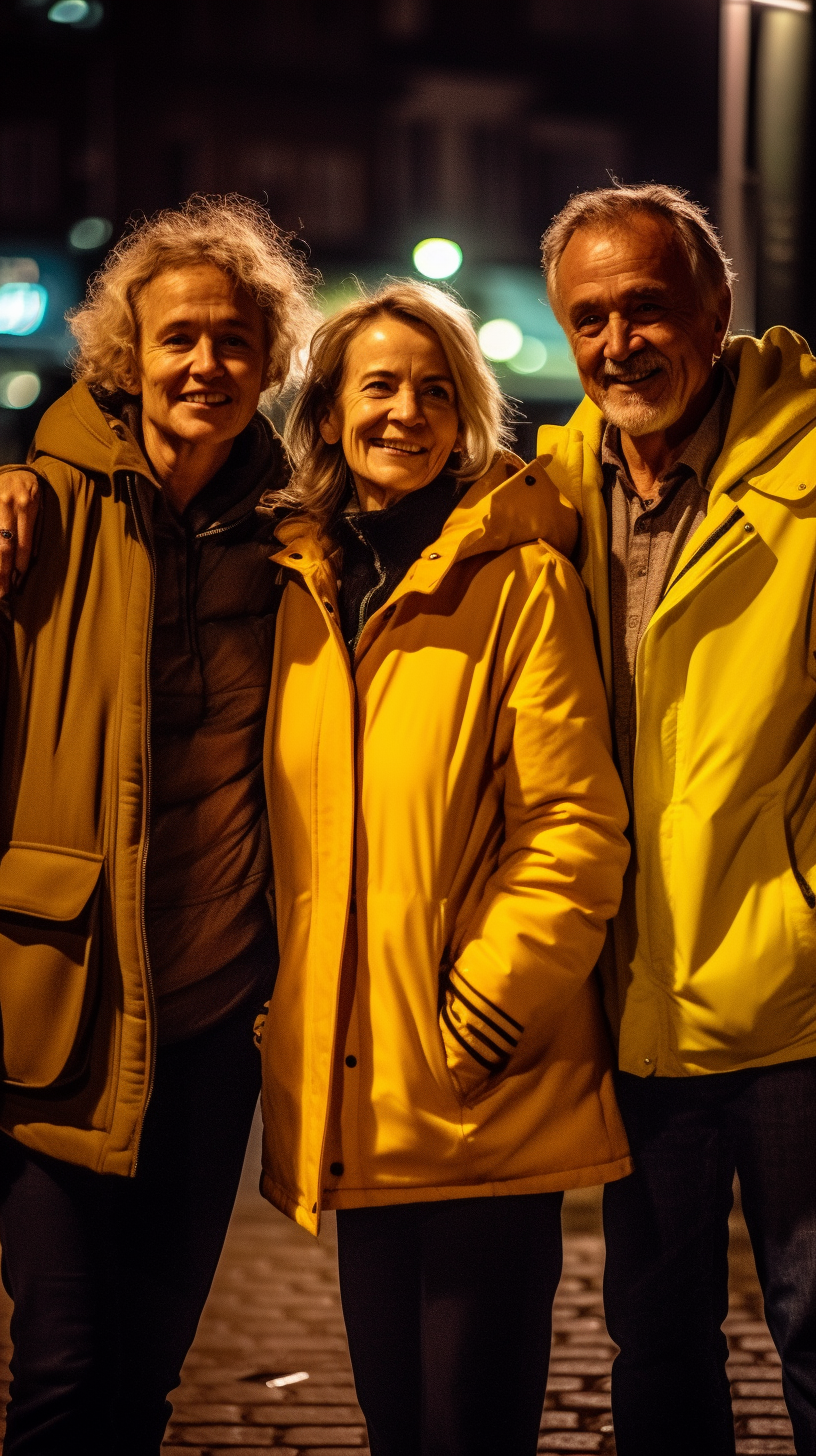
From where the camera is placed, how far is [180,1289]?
3.02m

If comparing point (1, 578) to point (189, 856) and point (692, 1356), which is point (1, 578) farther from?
point (692, 1356)

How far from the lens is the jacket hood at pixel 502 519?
9.34 ft

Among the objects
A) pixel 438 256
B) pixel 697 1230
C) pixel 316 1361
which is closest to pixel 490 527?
pixel 697 1230

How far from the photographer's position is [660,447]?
121 inches

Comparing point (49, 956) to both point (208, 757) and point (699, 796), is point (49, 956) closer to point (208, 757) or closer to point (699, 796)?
point (208, 757)

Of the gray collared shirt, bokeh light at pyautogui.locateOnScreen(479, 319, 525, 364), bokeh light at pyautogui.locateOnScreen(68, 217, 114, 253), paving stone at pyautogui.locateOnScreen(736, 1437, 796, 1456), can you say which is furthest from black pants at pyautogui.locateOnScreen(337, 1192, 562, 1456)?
bokeh light at pyautogui.locateOnScreen(68, 217, 114, 253)

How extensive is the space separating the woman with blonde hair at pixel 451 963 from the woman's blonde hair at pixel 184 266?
63cm

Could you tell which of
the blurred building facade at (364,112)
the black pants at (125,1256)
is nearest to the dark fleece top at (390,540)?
the black pants at (125,1256)

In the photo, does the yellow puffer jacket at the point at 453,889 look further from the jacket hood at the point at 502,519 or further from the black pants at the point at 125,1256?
the black pants at the point at 125,1256

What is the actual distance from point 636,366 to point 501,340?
62.8 feet

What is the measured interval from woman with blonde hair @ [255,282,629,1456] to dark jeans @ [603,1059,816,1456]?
155 millimetres

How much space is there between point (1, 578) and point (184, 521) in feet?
1.40

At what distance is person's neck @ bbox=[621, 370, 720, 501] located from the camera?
3.07 metres

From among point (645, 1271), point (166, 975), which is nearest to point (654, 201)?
point (166, 975)
